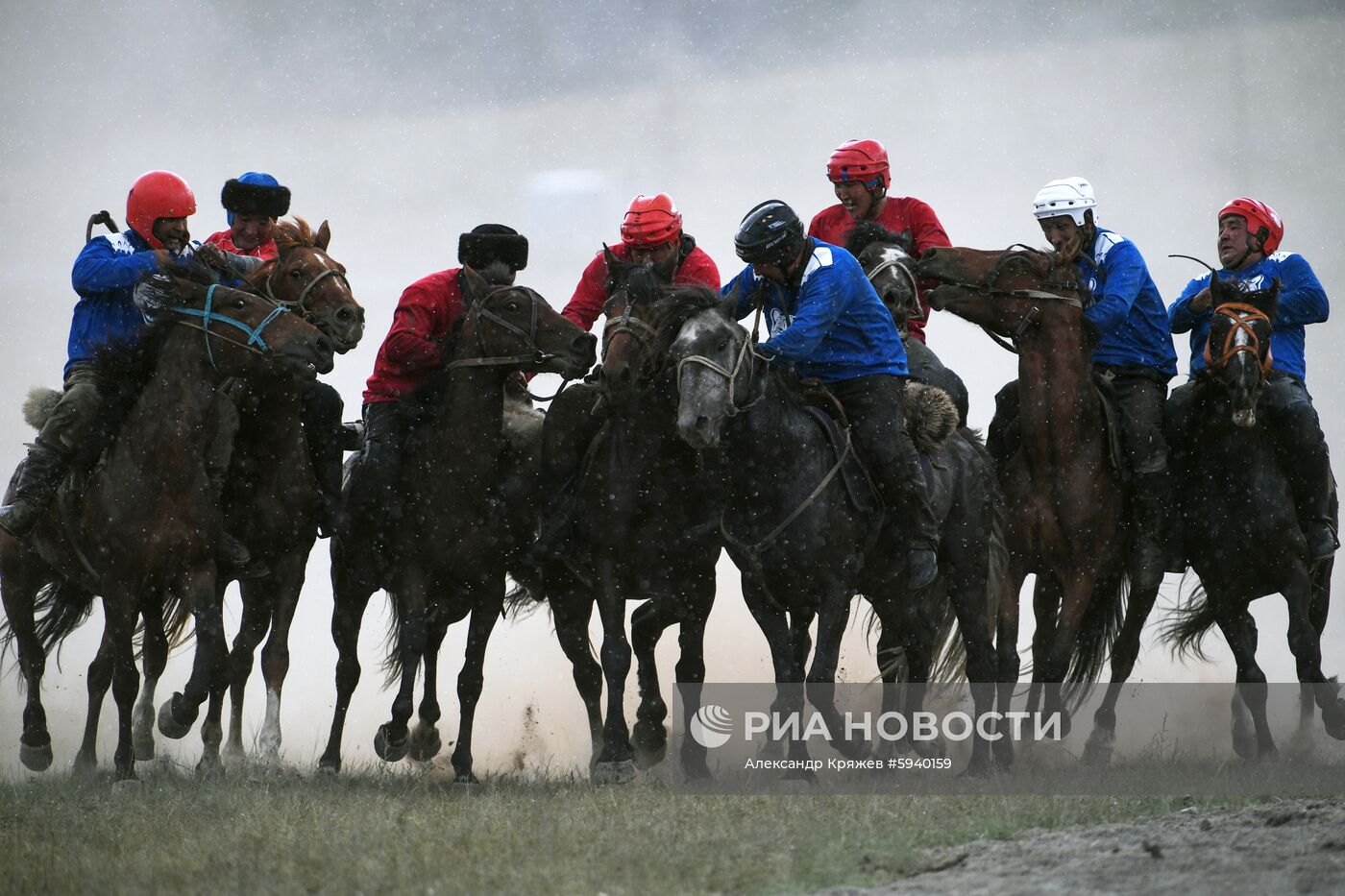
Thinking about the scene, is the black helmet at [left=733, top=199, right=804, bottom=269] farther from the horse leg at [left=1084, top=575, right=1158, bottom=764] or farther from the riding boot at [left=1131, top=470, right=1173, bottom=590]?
the horse leg at [left=1084, top=575, right=1158, bottom=764]

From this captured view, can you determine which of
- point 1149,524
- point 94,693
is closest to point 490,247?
point 94,693

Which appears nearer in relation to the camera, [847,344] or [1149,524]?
[847,344]

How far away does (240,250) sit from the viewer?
9992 millimetres

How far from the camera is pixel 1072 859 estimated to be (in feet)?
19.7

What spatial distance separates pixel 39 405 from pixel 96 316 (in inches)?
26.1

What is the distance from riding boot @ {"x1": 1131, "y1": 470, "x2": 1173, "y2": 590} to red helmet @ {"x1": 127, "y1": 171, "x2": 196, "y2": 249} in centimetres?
548

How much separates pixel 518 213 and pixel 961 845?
1295 centimetres

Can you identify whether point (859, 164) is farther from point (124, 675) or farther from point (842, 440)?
point (124, 675)

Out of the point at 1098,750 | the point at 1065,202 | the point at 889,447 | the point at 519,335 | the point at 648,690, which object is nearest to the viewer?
the point at 889,447


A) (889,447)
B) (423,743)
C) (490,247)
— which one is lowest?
(423,743)

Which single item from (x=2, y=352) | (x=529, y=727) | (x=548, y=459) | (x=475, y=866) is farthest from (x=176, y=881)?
(x=2, y=352)

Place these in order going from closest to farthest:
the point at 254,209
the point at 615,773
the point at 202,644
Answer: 1. the point at 202,644
2. the point at 615,773
3. the point at 254,209

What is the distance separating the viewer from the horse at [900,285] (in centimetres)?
915

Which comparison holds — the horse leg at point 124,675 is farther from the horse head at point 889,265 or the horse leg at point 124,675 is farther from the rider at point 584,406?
the horse head at point 889,265
